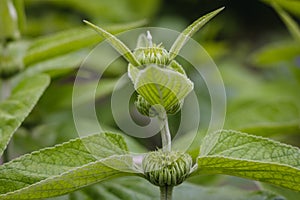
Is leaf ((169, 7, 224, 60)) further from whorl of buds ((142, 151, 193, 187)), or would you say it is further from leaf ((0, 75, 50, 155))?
leaf ((0, 75, 50, 155))

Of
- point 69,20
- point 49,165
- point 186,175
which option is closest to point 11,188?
point 49,165

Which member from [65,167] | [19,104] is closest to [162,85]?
[65,167]

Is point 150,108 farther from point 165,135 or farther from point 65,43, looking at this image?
point 65,43

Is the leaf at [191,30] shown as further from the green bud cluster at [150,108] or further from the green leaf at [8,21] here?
the green leaf at [8,21]

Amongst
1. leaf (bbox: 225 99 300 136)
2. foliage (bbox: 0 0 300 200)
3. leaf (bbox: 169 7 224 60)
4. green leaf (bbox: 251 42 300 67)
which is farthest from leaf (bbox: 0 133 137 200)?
green leaf (bbox: 251 42 300 67)

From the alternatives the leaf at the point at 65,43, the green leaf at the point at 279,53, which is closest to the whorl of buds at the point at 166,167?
the leaf at the point at 65,43

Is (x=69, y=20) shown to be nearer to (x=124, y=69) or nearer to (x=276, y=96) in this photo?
(x=124, y=69)
